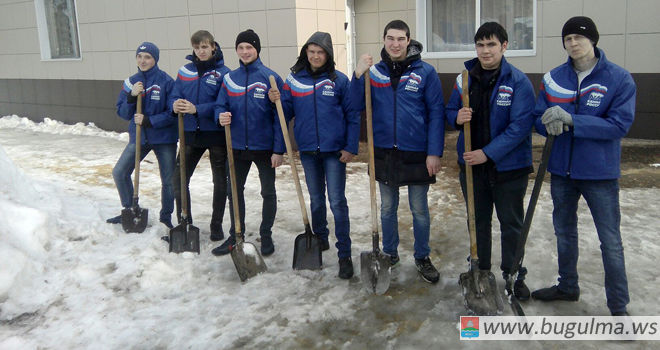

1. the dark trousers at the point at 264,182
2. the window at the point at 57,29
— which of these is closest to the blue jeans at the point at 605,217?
the dark trousers at the point at 264,182

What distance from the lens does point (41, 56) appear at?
42.9ft

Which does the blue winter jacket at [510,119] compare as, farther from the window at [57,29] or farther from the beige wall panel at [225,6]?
the window at [57,29]

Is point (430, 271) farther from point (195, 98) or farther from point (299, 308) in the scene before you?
point (195, 98)

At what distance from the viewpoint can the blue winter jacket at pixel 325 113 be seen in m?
4.33

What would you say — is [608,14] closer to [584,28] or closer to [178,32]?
[584,28]

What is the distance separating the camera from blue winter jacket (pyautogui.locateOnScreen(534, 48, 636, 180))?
10.8 feet

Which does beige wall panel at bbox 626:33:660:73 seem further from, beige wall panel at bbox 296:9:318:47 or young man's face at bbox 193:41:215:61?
young man's face at bbox 193:41:215:61

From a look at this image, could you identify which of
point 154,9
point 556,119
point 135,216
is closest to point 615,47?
point 556,119

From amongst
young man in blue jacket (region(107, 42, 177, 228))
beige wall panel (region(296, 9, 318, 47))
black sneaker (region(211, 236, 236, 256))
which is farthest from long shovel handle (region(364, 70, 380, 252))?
beige wall panel (region(296, 9, 318, 47))

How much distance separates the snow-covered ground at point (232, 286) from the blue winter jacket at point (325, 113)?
990mm

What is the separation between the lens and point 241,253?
4.47 m

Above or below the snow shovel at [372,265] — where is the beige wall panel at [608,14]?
above

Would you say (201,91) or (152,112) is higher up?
(201,91)

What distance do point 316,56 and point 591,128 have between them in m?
1.94
